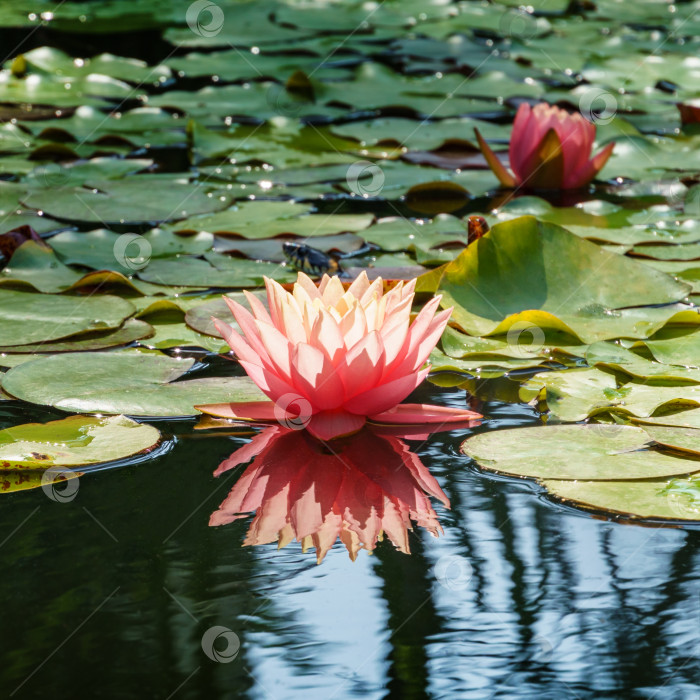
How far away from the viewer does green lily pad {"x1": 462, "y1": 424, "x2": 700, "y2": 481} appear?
1406mm

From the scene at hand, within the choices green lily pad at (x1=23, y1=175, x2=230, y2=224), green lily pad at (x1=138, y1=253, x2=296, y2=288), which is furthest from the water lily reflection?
green lily pad at (x1=23, y1=175, x2=230, y2=224)

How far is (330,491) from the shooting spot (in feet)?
4.61

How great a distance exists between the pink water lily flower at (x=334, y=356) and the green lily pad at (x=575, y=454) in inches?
5.5

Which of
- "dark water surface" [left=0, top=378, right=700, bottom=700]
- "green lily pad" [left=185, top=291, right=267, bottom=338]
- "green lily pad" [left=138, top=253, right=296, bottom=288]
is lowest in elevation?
"dark water surface" [left=0, top=378, right=700, bottom=700]

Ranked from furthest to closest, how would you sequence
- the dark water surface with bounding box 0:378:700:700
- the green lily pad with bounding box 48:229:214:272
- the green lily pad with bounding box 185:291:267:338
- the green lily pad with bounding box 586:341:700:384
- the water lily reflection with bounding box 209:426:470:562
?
the green lily pad with bounding box 48:229:214:272 → the green lily pad with bounding box 185:291:267:338 → the green lily pad with bounding box 586:341:700:384 → the water lily reflection with bounding box 209:426:470:562 → the dark water surface with bounding box 0:378:700:700

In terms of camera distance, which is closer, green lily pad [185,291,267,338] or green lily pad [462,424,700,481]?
green lily pad [462,424,700,481]

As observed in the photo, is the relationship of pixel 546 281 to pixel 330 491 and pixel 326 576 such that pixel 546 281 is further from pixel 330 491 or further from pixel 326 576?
pixel 326 576

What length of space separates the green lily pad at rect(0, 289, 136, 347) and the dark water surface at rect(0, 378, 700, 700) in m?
0.66

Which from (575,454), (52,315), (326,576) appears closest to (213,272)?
(52,315)

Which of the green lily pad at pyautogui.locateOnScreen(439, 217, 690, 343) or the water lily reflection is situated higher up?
the green lily pad at pyautogui.locateOnScreen(439, 217, 690, 343)

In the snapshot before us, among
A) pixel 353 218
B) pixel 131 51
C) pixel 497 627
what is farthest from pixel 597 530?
pixel 131 51

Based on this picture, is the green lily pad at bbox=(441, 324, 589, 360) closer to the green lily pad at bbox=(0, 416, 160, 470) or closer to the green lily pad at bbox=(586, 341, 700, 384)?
the green lily pad at bbox=(586, 341, 700, 384)

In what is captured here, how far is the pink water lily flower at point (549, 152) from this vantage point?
2998 millimetres

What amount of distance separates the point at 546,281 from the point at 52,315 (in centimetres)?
109
